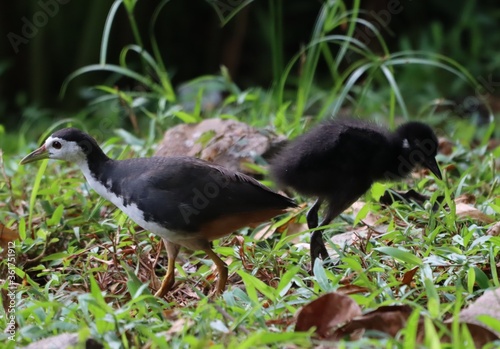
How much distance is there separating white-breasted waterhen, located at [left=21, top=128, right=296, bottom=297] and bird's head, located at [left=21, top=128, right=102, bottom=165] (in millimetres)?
85

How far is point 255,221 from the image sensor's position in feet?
11.9

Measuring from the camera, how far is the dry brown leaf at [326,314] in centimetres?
279

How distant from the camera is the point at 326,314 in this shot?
9.30ft

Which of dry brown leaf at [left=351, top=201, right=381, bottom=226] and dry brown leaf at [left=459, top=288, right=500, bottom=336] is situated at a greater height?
dry brown leaf at [left=459, top=288, right=500, bottom=336]

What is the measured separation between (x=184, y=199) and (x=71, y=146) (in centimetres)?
65

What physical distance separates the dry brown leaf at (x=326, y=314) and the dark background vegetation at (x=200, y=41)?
5.70 m

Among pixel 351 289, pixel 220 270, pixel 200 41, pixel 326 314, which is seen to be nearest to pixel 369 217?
pixel 220 270

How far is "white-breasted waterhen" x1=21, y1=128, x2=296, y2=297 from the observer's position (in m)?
3.47

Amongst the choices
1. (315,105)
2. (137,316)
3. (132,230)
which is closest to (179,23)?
(315,105)

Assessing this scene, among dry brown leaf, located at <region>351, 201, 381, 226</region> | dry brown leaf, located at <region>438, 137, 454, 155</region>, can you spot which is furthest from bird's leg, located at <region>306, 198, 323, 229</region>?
dry brown leaf, located at <region>438, 137, 454, 155</region>

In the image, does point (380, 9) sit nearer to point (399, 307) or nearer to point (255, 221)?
point (255, 221)

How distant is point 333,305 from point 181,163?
3.55ft

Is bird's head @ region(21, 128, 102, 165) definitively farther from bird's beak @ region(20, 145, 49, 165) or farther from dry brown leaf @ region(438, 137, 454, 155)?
dry brown leaf @ region(438, 137, 454, 155)

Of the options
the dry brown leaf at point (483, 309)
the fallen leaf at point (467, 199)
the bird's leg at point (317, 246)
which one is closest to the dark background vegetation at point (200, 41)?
the fallen leaf at point (467, 199)
